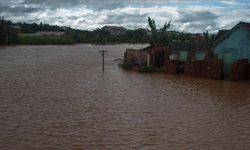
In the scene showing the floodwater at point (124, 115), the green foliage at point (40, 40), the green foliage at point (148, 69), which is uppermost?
the green foliage at point (40, 40)

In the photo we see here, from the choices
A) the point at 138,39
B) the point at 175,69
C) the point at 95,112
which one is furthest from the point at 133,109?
the point at 138,39

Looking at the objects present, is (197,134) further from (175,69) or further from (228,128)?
(175,69)

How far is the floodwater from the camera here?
12.0 meters

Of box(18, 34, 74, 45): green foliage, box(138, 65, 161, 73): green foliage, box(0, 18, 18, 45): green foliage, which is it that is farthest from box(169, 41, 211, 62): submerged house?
box(18, 34, 74, 45): green foliage

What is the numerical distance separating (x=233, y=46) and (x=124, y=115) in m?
14.2

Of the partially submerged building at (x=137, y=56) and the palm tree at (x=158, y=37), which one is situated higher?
the palm tree at (x=158, y=37)

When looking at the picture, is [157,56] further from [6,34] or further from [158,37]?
[6,34]

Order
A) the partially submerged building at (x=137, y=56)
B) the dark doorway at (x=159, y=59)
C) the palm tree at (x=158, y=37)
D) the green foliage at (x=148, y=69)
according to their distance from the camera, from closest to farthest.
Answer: the green foliage at (x=148, y=69) → the dark doorway at (x=159, y=59) → the partially submerged building at (x=137, y=56) → the palm tree at (x=158, y=37)

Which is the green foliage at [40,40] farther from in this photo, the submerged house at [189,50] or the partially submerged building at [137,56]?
the submerged house at [189,50]

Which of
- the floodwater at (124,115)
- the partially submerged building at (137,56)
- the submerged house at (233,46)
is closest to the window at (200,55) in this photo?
the submerged house at (233,46)

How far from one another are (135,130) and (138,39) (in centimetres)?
10947

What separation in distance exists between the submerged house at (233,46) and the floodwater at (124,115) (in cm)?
261

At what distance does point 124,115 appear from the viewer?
51.6ft

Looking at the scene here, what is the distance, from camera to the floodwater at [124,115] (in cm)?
1195
